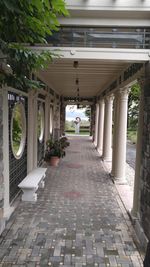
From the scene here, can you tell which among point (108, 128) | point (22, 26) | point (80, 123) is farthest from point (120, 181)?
point (80, 123)

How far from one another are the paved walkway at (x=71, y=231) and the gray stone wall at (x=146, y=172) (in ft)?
1.37

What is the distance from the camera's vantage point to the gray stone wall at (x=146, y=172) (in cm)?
352

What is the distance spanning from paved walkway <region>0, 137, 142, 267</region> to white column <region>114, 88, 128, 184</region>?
557 millimetres

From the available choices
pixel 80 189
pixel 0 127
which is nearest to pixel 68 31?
pixel 0 127

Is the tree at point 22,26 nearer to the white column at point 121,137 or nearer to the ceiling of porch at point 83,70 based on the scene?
the ceiling of porch at point 83,70

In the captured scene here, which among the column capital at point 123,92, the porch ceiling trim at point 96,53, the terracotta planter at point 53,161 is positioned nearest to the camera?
the porch ceiling trim at point 96,53

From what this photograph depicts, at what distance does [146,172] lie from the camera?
3.62m

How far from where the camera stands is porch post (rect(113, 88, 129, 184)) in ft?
20.0

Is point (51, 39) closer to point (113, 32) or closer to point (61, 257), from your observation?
point (113, 32)

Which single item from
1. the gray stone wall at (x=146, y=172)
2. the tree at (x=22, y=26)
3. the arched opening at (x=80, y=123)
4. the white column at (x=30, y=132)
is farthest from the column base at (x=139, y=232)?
the arched opening at (x=80, y=123)

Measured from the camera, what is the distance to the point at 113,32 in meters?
3.80

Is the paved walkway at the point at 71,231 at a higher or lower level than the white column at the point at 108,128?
lower

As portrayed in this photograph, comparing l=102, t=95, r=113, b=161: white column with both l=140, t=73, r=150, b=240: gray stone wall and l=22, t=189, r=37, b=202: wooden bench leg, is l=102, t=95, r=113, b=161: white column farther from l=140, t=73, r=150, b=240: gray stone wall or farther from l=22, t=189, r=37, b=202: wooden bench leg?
l=140, t=73, r=150, b=240: gray stone wall

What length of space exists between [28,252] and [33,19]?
9.96 feet
